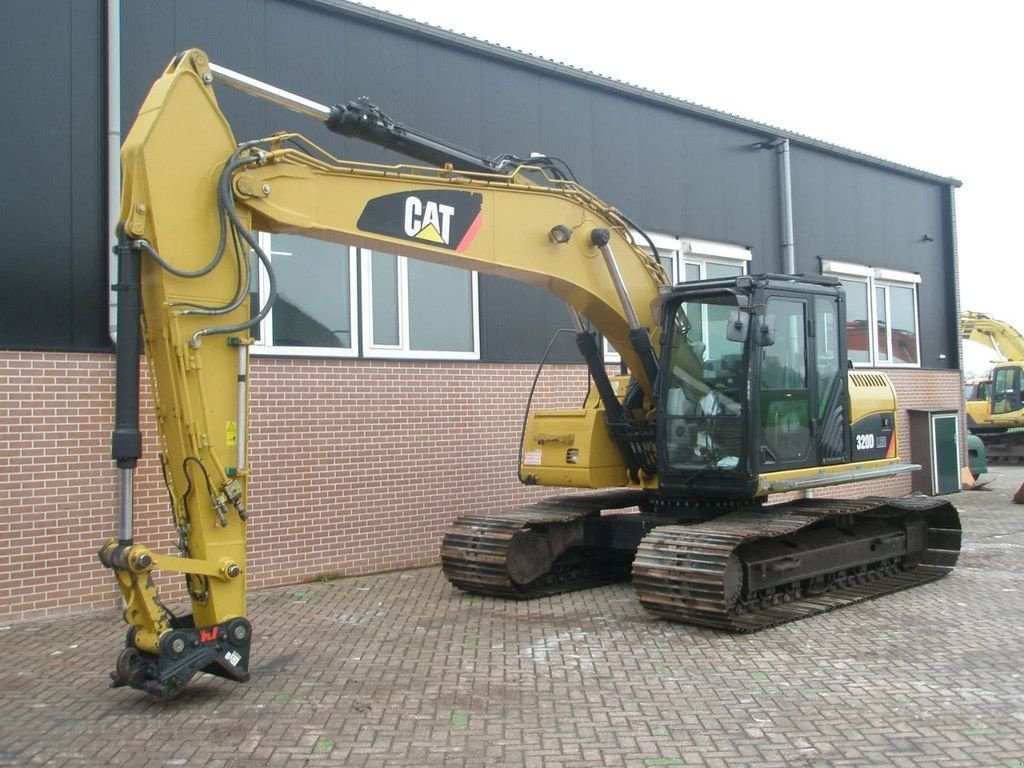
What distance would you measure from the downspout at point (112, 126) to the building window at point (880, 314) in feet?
36.9

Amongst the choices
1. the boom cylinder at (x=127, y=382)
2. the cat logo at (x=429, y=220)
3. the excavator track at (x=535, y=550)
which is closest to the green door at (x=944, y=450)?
the excavator track at (x=535, y=550)

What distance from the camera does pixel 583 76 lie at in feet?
41.3

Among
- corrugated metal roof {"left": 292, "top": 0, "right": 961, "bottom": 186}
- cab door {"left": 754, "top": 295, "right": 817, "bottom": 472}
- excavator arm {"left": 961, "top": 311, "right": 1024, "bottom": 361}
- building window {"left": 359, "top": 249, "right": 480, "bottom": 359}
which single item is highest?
corrugated metal roof {"left": 292, "top": 0, "right": 961, "bottom": 186}

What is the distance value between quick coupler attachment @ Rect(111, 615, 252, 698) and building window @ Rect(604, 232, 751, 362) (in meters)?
8.92

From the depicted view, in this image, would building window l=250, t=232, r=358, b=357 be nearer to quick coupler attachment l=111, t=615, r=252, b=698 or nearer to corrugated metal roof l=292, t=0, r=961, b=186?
corrugated metal roof l=292, t=0, r=961, b=186

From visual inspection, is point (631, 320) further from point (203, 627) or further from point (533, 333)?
point (203, 627)

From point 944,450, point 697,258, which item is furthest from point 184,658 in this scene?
point 944,450

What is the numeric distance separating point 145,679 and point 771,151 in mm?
12716

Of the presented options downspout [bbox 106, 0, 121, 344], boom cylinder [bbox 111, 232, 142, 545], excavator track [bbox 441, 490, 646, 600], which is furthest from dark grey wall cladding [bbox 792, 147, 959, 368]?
boom cylinder [bbox 111, 232, 142, 545]

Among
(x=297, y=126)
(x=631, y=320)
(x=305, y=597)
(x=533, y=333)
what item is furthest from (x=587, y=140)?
(x=305, y=597)

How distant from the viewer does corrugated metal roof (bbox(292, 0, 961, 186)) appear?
34.7ft

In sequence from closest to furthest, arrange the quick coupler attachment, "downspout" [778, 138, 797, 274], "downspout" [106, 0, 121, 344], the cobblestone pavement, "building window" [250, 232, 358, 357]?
the cobblestone pavement
the quick coupler attachment
"downspout" [106, 0, 121, 344]
"building window" [250, 232, 358, 357]
"downspout" [778, 138, 797, 274]

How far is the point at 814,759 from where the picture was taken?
4836mm

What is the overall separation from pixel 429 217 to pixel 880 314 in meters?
12.6
